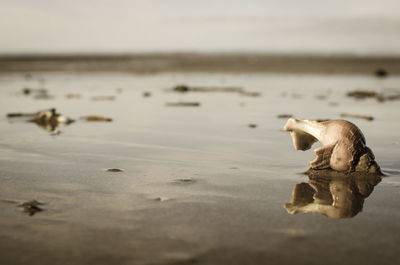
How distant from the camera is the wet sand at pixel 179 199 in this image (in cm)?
229

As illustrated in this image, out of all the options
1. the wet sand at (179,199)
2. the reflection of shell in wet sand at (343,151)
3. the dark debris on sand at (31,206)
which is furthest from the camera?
the reflection of shell in wet sand at (343,151)

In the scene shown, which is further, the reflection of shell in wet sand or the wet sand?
the reflection of shell in wet sand

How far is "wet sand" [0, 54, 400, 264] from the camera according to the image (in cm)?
229

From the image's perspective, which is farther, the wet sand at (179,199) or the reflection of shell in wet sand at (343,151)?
the reflection of shell in wet sand at (343,151)

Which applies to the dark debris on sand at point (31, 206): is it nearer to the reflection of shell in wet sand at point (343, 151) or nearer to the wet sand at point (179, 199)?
the wet sand at point (179, 199)

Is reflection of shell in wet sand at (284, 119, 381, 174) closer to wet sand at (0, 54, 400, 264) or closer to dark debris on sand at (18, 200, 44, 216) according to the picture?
wet sand at (0, 54, 400, 264)

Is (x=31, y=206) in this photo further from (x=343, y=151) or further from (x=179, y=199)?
(x=343, y=151)

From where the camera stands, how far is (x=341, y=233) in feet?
8.39

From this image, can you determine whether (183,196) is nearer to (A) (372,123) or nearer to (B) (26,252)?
(B) (26,252)

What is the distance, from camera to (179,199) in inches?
126

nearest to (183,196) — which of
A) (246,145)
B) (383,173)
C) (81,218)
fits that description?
(81,218)

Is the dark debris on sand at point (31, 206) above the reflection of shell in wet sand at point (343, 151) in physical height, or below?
below

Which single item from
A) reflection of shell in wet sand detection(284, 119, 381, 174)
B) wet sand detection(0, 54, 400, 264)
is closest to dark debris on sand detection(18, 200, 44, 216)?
wet sand detection(0, 54, 400, 264)

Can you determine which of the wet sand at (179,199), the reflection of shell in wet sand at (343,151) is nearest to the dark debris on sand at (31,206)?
the wet sand at (179,199)
